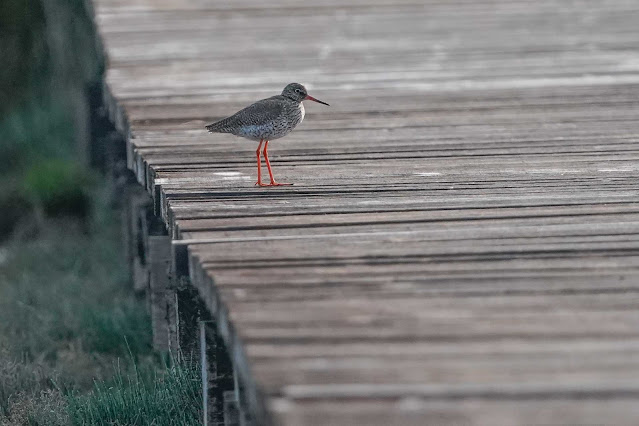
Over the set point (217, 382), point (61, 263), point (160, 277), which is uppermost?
point (217, 382)

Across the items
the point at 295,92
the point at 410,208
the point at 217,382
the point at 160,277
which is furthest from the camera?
the point at 160,277

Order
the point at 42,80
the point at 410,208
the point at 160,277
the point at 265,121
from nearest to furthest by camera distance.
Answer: the point at 410,208 → the point at 265,121 → the point at 160,277 → the point at 42,80

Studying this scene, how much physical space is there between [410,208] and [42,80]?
397 inches

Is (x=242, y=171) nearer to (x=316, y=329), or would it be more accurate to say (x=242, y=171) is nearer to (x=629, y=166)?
(x=629, y=166)

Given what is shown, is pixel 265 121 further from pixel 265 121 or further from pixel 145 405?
pixel 145 405

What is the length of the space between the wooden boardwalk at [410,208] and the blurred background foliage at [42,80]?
9.77 ft

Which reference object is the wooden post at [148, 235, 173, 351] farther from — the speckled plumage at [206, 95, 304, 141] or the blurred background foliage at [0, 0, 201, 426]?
the speckled plumage at [206, 95, 304, 141]

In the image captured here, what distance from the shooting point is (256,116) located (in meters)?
6.01

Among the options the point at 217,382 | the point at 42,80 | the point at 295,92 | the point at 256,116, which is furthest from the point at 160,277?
the point at 42,80

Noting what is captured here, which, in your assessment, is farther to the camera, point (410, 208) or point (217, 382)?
point (410, 208)

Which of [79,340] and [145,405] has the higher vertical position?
[145,405]

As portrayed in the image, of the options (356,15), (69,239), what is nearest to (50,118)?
(69,239)

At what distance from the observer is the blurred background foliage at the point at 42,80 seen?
517 inches

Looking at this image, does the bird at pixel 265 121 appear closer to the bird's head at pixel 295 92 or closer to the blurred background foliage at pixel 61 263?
the bird's head at pixel 295 92
